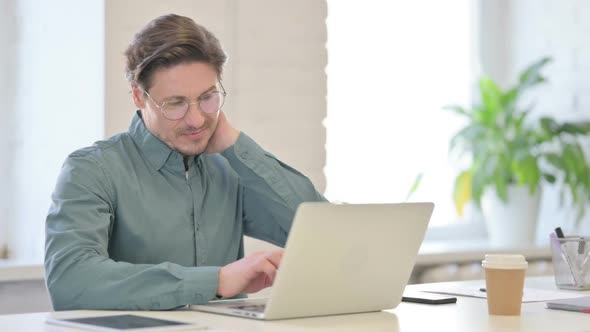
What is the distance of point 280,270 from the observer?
1546mm

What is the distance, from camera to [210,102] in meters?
2.12

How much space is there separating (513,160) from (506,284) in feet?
7.44

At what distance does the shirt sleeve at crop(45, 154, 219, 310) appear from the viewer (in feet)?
5.76

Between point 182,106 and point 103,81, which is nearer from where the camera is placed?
point 182,106

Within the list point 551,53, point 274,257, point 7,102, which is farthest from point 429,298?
point 551,53

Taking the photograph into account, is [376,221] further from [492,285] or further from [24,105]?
[24,105]

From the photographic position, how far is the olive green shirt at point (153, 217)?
5.82 ft

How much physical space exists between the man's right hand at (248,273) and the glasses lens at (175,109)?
1.48 feet

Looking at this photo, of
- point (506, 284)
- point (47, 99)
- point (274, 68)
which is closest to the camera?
point (506, 284)

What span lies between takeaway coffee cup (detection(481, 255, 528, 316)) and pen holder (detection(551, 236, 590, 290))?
47 cm

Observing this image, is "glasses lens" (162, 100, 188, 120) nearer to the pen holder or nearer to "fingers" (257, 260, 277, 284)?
"fingers" (257, 260, 277, 284)

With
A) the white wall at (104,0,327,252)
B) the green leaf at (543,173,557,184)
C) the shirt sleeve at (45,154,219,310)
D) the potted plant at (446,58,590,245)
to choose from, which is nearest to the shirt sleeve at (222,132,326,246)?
the shirt sleeve at (45,154,219,310)

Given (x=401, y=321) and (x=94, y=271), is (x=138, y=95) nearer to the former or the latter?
(x=94, y=271)

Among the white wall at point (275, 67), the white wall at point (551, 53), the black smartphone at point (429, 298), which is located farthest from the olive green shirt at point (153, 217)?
the white wall at point (551, 53)
